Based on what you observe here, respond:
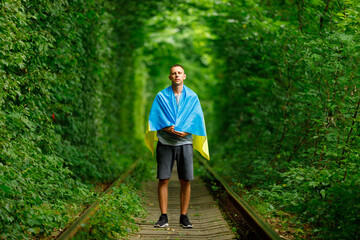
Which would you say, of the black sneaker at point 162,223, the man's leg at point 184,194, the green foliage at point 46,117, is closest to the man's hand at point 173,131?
the man's leg at point 184,194

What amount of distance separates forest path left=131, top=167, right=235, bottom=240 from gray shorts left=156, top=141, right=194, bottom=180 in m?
0.74

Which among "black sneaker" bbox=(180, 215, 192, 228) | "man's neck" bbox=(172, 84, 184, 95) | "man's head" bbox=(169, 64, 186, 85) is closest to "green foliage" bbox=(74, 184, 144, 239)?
"black sneaker" bbox=(180, 215, 192, 228)

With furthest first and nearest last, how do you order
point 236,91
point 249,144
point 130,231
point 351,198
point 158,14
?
point 158,14, point 236,91, point 249,144, point 130,231, point 351,198

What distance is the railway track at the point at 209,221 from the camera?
519 centimetres

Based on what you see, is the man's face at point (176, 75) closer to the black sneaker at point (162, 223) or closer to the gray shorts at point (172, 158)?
the gray shorts at point (172, 158)

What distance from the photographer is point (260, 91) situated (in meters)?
11.2

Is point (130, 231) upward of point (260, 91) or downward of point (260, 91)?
downward

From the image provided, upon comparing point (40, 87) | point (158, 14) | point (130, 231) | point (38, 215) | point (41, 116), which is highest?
point (158, 14)

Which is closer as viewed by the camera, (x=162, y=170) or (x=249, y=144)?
(x=162, y=170)

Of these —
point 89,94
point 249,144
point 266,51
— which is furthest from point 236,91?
point 89,94

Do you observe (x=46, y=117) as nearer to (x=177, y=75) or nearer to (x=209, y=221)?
(x=177, y=75)

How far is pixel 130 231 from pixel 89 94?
507cm

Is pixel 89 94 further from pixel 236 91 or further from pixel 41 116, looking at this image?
pixel 236 91

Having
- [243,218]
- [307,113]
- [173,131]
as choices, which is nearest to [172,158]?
[173,131]
